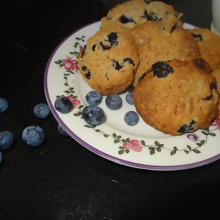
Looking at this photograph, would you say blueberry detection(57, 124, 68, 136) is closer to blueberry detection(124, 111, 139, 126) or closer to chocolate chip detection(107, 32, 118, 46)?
blueberry detection(124, 111, 139, 126)

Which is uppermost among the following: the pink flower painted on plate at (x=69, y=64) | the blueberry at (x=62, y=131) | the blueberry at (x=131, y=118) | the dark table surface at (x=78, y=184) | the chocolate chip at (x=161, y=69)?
the chocolate chip at (x=161, y=69)

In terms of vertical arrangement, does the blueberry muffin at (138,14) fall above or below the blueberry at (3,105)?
above

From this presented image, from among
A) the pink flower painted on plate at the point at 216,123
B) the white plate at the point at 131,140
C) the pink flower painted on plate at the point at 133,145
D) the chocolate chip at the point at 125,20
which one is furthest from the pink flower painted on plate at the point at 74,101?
the pink flower painted on plate at the point at 216,123

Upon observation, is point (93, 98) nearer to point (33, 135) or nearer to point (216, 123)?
point (33, 135)

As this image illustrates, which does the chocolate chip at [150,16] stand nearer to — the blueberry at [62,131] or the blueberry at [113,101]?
the blueberry at [113,101]

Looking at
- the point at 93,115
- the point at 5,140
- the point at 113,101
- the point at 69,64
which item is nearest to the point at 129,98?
the point at 113,101

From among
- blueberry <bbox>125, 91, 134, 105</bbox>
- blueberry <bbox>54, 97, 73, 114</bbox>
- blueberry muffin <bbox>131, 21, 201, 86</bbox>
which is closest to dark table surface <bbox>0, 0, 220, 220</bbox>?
blueberry <bbox>54, 97, 73, 114</bbox>
